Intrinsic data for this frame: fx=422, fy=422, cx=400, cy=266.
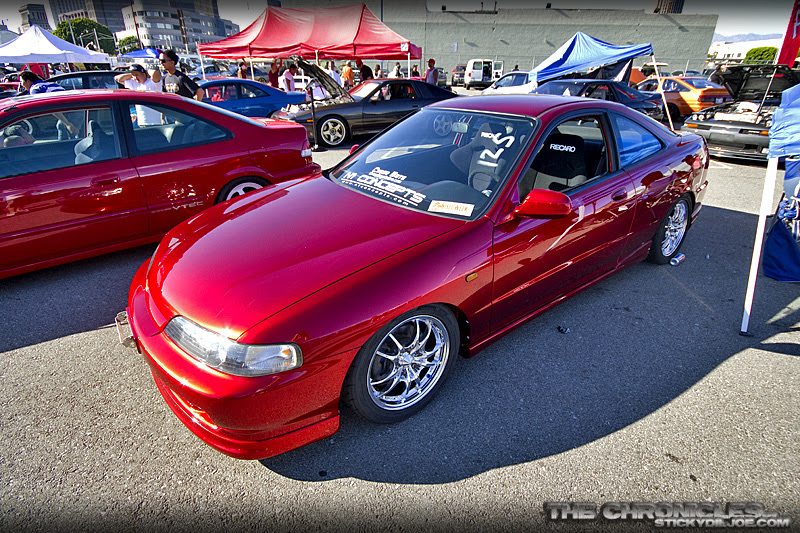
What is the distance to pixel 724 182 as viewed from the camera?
680cm

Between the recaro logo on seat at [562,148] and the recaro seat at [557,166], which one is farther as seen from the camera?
the recaro logo on seat at [562,148]

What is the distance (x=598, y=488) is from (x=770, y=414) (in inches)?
47.0

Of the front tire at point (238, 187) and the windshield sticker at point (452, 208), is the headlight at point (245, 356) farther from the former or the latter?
the front tire at point (238, 187)

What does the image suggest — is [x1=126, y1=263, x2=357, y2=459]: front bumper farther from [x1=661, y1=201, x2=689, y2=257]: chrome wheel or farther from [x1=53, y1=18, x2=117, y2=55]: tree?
[x1=53, y1=18, x2=117, y2=55]: tree

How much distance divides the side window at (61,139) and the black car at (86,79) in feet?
27.8

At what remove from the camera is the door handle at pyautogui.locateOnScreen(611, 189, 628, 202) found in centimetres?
286

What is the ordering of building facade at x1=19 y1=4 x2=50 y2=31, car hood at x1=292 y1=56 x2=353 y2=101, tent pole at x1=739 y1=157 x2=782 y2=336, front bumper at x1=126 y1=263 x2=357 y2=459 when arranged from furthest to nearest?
building facade at x1=19 y1=4 x2=50 y2=31
car hood at x1=292 y1=56 x2=353 y2=101
tent pole at x1=739 y1=157 x2=782 y2=336
front bumper at x1=126 y1=263 x2=357 y2=459

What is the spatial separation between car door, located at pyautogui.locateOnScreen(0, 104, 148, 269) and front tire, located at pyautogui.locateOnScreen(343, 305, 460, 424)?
285 centimetres

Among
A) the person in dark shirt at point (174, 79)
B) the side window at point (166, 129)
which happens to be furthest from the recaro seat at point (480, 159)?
the person in dark shirt at point (174, 79)

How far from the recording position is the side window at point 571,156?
2697mm

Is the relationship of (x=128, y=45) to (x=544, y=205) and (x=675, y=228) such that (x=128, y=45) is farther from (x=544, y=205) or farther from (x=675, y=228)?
(x=544, y=205)

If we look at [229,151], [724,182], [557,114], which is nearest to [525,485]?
[557,114]

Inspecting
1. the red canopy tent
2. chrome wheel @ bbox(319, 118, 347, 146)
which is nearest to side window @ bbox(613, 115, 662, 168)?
chrome wheel @ bbox(319, 118, 347, 146)

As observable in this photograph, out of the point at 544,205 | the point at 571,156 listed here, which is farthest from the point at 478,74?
the point at 544,205
